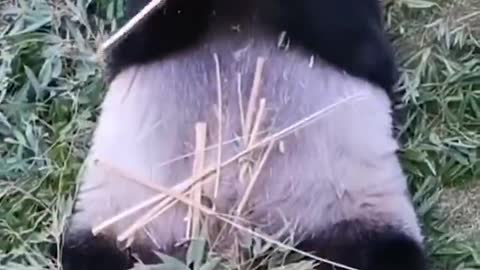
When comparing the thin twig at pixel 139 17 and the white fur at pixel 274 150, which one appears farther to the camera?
the thin twig at pixel 139 17

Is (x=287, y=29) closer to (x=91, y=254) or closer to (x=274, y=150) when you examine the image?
(x=274, y=150)

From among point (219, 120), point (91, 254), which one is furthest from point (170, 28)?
point (91, 254)

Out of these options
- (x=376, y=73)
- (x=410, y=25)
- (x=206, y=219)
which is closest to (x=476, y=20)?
(x=410, y=25)

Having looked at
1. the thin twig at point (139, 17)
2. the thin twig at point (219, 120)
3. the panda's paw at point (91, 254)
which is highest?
the thin twig at point (139, 17)

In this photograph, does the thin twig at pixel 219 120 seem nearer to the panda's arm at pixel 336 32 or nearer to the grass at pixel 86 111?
the panda's arm at pixel 336 32

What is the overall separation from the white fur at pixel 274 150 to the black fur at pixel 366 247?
0.02m

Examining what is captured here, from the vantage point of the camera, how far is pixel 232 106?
2.32m

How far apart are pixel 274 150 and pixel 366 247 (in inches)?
9.2

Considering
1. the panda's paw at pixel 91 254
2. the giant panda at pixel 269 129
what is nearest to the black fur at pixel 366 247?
the giant panda at pixel 269 129

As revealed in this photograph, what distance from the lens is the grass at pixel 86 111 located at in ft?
8.07

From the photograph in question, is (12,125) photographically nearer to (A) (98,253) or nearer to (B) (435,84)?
(A) (98,253)

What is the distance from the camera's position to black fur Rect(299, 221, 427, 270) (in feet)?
7.22

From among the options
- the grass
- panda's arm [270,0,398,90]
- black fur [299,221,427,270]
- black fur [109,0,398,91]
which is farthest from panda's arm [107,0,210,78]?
black fur [299,221,427,270]

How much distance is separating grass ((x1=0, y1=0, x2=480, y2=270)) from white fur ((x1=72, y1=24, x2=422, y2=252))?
0.15 m
